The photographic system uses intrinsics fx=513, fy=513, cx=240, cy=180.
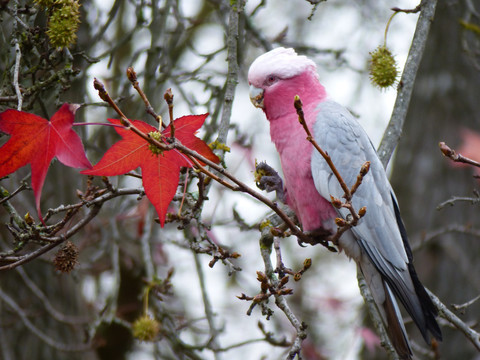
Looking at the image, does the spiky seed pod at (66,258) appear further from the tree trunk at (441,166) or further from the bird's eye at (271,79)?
the tree trunk at (441,166)

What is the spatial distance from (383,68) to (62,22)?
1686mm

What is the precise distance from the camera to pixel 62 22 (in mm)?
2154

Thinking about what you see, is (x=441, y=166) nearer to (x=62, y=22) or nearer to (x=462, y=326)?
(x=462, y=326)

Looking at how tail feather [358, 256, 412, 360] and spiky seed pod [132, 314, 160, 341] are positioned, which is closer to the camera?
tail feather [358, 256, 412, 360]

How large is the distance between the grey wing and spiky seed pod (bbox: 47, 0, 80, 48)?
1.39 meters

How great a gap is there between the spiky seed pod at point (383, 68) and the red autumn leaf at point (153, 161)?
4.38 ft

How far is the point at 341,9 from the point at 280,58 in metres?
4.76

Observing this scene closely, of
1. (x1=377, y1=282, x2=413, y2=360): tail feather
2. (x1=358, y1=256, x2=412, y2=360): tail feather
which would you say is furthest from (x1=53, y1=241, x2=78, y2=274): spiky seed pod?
(x1=377, y1=282, x2=413, y2=360): tail feather

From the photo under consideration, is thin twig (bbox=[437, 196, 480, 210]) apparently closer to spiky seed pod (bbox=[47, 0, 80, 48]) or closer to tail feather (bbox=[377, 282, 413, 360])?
tail feather (bbox=[377, 282, 413, 360])

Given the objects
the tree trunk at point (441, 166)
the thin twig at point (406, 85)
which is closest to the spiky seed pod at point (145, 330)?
the thin twig at point (406, 85)

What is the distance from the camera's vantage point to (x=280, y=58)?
9.77 ft

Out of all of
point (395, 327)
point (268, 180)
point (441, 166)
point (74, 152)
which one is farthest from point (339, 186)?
point (441, 166)

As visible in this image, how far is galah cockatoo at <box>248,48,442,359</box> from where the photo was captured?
2.74m

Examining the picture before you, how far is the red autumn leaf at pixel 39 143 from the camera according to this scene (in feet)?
5.54
